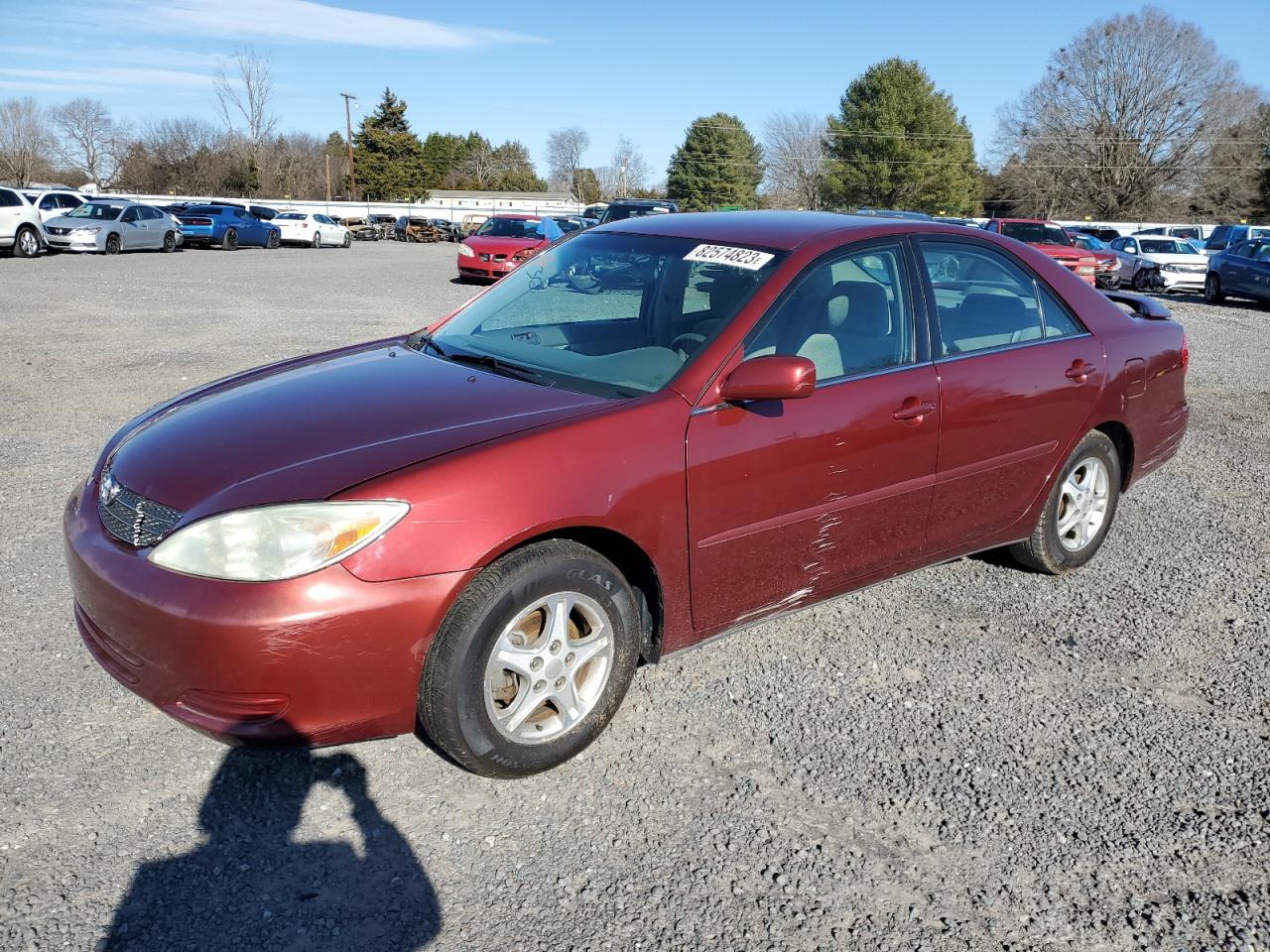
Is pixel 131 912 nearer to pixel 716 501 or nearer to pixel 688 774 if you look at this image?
pixel 688 774

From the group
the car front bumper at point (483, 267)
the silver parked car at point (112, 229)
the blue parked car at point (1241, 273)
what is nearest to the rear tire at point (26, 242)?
the silver parked car at point (112, 229)

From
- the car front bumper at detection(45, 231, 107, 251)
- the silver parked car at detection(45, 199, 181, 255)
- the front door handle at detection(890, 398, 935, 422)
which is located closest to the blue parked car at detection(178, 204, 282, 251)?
the silver parked car at detection(45, 199, 181, 255)

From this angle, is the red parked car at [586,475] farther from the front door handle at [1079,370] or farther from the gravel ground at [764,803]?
the gravel ground at [764,803]

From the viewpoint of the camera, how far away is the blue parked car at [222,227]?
110ft

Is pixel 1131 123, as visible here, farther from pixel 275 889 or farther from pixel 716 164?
pixel 275 889

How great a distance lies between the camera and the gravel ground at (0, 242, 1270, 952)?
251cm

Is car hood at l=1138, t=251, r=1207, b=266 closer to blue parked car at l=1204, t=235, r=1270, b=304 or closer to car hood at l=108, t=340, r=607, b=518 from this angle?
blue parked car at l=1204, t=235, r=1270, b=304

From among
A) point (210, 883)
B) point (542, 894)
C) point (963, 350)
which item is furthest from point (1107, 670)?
point (210, 883)

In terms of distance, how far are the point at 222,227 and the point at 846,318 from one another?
34.4m

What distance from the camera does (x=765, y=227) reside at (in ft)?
13.3

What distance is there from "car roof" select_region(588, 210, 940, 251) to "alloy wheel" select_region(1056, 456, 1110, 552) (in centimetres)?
129

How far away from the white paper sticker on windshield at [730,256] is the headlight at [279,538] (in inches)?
65.7

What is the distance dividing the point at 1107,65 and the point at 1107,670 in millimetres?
70833

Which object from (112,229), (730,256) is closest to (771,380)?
(730,256)
